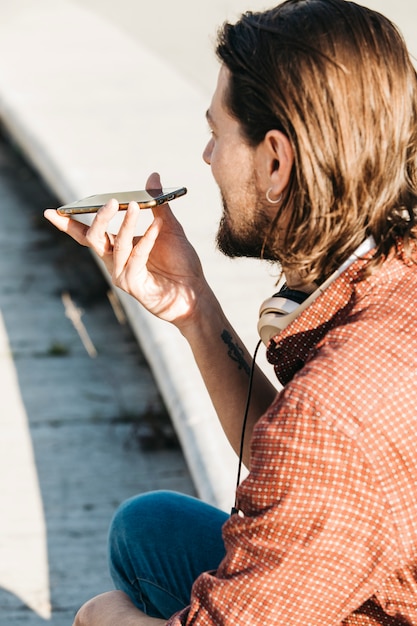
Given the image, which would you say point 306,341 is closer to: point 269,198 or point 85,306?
point 269,198

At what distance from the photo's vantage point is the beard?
5.48ft

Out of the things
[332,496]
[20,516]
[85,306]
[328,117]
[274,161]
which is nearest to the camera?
[332,496]

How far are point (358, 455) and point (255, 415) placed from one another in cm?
75

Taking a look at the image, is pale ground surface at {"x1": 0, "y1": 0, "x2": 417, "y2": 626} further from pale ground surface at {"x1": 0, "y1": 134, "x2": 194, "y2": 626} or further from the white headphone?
the white headphone

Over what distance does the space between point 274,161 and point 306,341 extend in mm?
304

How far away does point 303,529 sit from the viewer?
4.05ft

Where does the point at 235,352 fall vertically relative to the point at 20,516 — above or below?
above

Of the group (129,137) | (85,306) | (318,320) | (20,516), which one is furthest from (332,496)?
(129,137)

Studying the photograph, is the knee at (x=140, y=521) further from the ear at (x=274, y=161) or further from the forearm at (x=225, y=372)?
the ear at (x=274, y=161)

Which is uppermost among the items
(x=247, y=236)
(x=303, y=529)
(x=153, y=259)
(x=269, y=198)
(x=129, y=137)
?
(x=269, y=198)

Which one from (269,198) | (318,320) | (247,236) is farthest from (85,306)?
(318,320)

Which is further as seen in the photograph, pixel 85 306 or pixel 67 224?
pixel 85 306

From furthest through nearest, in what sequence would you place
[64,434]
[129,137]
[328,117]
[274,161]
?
[129,137] → [64,434] → [274,161] → [328,117]

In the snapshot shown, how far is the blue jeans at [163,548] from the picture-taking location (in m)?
1.84
